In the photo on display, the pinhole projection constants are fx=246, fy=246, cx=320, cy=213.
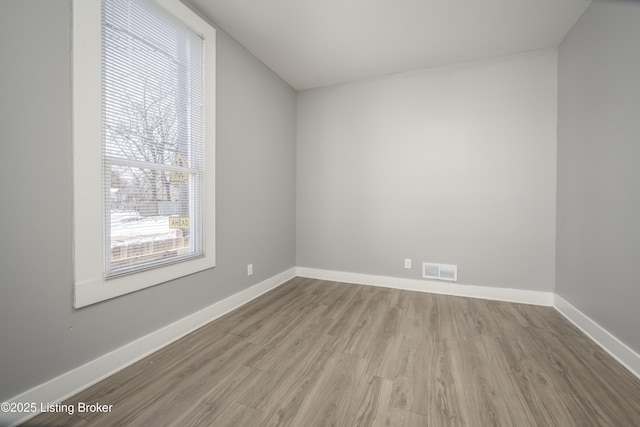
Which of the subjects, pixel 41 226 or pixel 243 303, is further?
pixel 243 303

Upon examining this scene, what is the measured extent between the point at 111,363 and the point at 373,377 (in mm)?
1635

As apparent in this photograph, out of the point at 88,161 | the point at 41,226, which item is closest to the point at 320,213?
the point at 88,161

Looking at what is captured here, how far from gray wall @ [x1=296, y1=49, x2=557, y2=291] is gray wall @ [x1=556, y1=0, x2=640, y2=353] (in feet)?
0.74

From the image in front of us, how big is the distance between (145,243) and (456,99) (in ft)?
11.2

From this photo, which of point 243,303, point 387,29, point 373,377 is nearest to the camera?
point 373,377

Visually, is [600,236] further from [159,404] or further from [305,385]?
[159,404]

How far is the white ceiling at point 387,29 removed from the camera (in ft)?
6.64

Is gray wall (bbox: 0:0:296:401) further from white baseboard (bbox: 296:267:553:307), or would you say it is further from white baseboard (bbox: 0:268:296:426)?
white baseboard (bbox: 296:267:553:307)

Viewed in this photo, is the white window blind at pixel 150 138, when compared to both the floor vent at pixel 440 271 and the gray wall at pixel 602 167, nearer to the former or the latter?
the floor vent at pixel 440 271

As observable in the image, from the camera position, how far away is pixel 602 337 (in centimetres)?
183

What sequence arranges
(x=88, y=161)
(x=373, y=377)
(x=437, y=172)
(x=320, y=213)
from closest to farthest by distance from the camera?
(x=88, y=161)
(x=373, y=377)
(x=437, y=172)
(x=320, y=213)

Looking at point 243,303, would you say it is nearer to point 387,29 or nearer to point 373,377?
point 373,377

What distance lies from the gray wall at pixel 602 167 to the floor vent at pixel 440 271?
3.10 ft

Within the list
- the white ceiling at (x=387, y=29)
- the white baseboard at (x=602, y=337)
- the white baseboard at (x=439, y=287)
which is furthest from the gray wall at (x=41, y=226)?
the white baseboard at (x=602, y=337)
